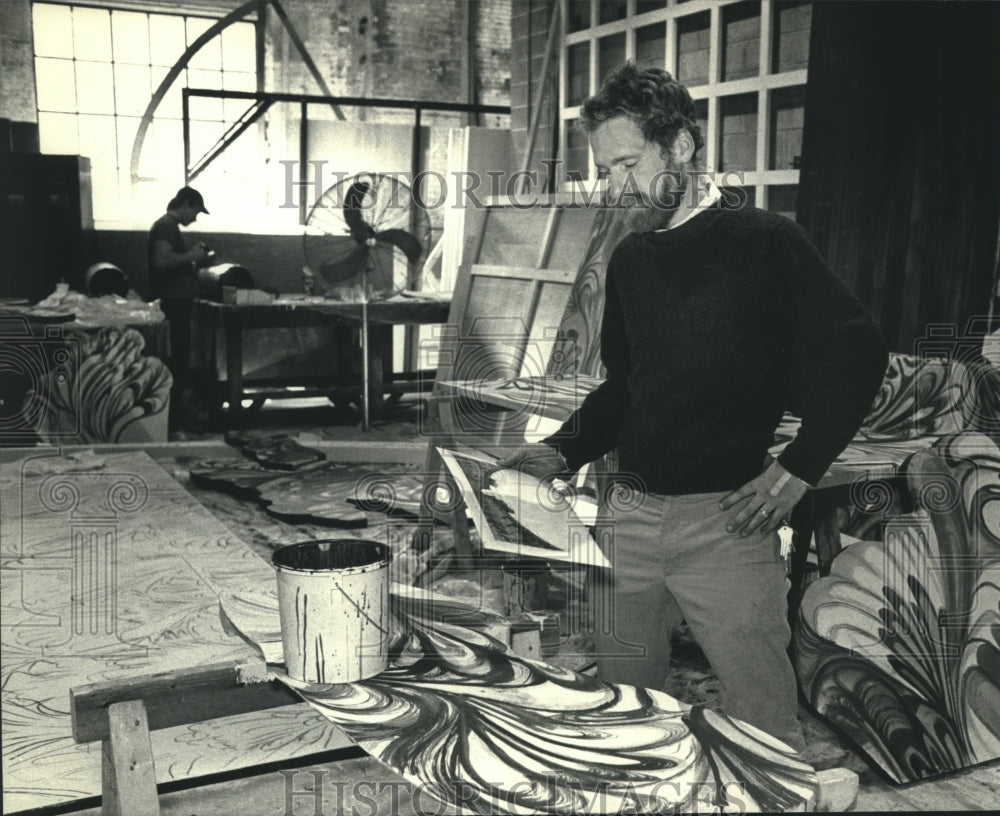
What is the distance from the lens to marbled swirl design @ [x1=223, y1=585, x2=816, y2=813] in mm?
1443

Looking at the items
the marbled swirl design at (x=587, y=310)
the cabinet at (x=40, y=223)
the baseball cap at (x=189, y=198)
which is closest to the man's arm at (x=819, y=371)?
the marbled swirl design at (x=587, y=310)

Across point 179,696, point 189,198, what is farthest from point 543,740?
point 189,198

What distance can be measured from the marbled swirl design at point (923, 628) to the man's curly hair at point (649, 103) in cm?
141

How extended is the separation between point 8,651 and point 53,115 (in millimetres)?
9715

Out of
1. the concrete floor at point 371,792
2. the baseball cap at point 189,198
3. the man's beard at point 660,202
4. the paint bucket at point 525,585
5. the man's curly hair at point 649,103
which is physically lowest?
the concrete floor at point 371,792

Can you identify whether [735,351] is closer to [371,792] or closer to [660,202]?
[660,202]

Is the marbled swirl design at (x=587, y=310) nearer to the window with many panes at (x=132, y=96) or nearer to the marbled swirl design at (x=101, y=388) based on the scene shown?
the marbled swirl design at (x=101, y=388)

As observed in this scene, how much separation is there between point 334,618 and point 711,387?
818 mm

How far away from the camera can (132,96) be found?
1233cm

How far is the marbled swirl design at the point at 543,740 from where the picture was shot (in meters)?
1.44

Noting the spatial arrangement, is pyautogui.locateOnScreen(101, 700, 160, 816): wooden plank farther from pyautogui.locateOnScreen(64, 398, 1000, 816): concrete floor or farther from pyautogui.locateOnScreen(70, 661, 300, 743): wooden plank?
pyautogui.locateOnScreen(64, 398, 1000, 816): concrete floor

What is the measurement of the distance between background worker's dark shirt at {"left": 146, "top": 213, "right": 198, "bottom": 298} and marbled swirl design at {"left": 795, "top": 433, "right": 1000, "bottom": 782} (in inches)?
245

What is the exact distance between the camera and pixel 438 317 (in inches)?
321

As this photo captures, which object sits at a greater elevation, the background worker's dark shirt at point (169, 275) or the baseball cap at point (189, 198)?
the baseball cap at point (189, 198)
